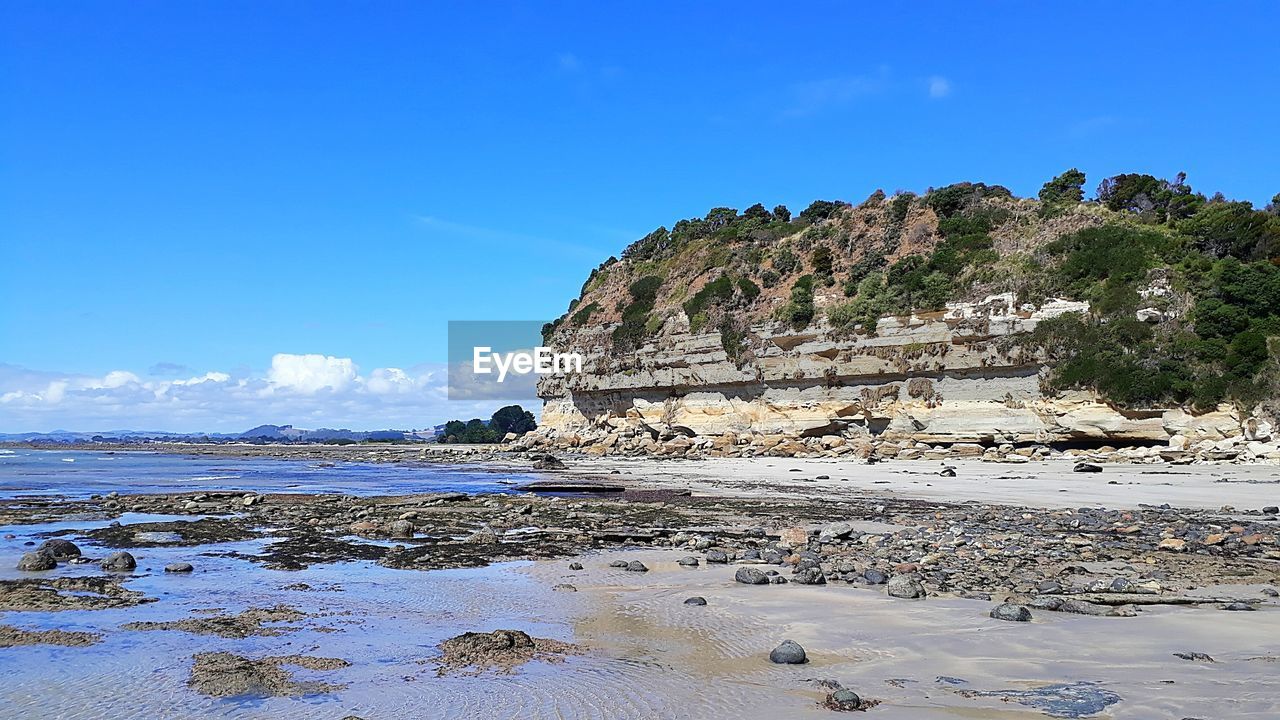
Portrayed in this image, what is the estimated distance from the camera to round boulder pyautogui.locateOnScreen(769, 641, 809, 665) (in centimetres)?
590

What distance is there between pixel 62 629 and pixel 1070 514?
15209 mm

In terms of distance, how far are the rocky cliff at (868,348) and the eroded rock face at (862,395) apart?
0.26 feet

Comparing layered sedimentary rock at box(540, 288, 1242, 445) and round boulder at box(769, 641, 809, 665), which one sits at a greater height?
layered sedimentary rock at box(540, 288, 1242, 445)

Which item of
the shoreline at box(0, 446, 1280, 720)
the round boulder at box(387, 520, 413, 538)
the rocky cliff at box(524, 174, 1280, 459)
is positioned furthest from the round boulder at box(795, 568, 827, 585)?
the rocky cliff at box(524, 174, 1280, 459)

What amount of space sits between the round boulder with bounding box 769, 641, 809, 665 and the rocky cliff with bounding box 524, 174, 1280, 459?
26.1m

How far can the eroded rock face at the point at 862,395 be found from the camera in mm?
31859

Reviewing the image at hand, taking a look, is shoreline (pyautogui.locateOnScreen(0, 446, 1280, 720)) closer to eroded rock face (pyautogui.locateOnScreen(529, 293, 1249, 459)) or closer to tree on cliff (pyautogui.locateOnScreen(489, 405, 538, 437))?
eroded rock face (pyautogui.locateOnScreen(529, 293, 1249, 459))

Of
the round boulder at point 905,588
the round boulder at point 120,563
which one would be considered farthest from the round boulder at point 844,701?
the round boulder at point 120,563

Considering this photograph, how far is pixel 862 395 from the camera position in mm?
39062

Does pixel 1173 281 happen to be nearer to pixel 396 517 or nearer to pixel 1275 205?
pixel 1275 205

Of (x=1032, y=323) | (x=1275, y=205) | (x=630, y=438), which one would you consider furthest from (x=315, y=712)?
(x=1275, y=205)

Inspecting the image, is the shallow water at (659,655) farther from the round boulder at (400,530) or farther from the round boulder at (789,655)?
the round boulder at (400,530)

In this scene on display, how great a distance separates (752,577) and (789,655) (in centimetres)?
323

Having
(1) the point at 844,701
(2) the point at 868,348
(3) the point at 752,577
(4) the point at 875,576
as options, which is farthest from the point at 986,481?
(1) the point at 844,701
